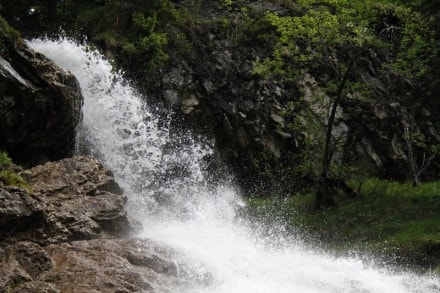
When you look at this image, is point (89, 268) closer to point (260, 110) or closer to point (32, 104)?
point (32, 104)

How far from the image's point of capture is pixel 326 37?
1773 cm

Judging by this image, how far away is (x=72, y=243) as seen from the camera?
30.9 feet

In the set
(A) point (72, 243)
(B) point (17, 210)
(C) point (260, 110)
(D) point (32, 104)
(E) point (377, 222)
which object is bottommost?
(A) point (72, 243)

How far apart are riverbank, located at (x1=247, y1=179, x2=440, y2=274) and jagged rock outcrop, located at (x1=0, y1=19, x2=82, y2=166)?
7563mm

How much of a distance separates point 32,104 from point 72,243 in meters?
5.39

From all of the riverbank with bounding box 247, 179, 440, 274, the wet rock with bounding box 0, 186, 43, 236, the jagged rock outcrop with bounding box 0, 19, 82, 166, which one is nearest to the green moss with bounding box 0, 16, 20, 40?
the jagged rock outcrop with bounding box 0, 19, 82, 166

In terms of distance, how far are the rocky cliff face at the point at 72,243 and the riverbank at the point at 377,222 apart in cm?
640

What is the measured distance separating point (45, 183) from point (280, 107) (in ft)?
45.7

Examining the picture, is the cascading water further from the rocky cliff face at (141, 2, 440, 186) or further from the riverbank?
the rocky cliff face at (141, 2, 440, 186)

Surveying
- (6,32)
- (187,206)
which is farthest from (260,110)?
(6,32)

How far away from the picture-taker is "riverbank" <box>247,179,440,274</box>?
13.5m

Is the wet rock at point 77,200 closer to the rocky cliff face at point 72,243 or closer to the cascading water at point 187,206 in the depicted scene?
the rocky cliff face at point 72,243

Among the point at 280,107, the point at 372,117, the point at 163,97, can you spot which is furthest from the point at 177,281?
the point at 372,117

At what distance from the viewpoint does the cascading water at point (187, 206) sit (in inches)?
395
